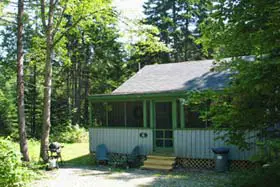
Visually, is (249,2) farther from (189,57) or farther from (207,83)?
(189,57)

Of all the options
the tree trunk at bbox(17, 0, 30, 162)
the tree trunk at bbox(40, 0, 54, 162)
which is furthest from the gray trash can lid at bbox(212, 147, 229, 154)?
the tree trunk at bbox(17, 0, 30, 162)

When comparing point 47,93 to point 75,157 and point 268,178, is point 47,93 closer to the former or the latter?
point 75,157

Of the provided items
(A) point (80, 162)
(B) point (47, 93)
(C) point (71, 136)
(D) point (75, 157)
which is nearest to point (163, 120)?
(A) point (80, 162)

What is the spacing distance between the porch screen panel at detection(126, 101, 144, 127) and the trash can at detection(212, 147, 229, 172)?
10.9ft

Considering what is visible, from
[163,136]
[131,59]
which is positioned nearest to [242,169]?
[163,136]

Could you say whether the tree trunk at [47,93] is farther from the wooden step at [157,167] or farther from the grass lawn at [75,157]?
the wooden step at [157,167]

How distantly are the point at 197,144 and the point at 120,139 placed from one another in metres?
3.18

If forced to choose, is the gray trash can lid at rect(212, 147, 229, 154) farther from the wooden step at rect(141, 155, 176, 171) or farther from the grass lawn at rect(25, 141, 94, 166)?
the grass lawn at rect(25, 141, 94, 166)

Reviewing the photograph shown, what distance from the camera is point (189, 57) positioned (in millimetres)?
28375

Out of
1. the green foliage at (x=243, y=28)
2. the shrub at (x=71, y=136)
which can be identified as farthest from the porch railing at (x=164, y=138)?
the shrub at (x=71, y=136)

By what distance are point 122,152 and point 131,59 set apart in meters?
16.3

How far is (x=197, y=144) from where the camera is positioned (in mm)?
10281

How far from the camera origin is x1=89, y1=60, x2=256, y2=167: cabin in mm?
10273

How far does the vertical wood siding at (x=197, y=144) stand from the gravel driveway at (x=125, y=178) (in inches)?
32.1
